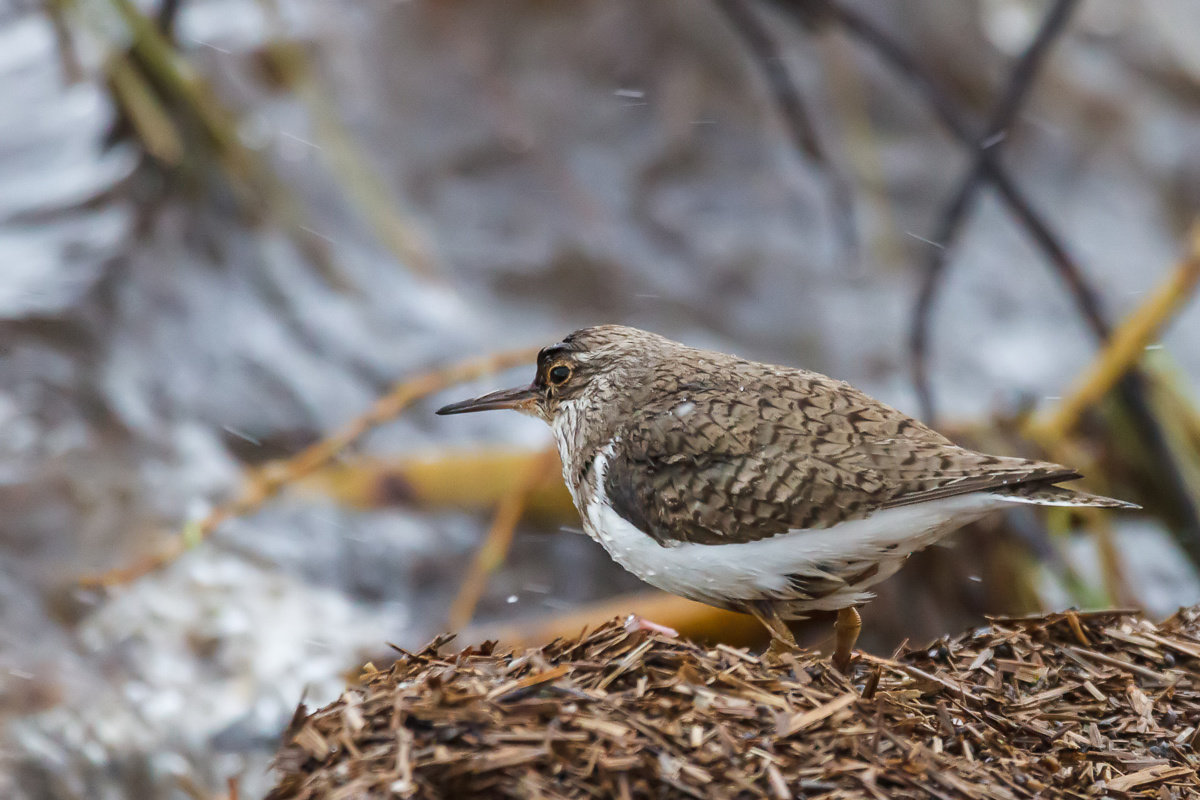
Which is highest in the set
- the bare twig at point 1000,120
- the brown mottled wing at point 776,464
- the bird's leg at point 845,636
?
the bare twig at point 1000,120

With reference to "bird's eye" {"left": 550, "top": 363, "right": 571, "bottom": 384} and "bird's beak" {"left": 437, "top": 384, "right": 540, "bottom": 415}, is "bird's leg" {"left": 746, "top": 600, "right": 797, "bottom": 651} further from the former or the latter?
"bird's beak" {"left": 437, "top": 384, "right": 540, "bottom": 415}

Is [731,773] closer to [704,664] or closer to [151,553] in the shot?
[704,664]

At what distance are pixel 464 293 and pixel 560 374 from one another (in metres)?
5.93

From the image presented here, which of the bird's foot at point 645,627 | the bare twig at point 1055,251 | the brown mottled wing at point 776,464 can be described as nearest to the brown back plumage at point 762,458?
the brown mottled wing at point 776,464

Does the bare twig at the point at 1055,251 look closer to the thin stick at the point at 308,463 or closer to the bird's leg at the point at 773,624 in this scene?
the thin stick at the point at 308,463

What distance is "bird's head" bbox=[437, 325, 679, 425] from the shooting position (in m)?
3.68

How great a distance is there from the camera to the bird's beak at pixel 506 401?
3965mm

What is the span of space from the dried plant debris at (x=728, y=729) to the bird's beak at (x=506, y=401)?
1.38 metres

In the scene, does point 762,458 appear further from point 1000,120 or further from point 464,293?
point 464,293

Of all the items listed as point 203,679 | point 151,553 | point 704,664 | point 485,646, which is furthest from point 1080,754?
point 151,553

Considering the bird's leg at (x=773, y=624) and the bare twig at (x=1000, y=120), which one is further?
the bare twig at (x=1000, y=120)

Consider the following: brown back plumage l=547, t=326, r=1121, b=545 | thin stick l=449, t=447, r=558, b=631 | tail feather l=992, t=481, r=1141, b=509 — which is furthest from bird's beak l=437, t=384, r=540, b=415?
thin stick l=449, t=447, r=558, b=631

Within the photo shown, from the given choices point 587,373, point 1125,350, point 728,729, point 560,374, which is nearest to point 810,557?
point 728,729

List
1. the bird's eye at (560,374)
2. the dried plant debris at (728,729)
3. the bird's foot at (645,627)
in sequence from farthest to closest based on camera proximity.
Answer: the bird's eye at (560,374) → the bird's foot at (645,627) → the dried plant debris at (728,729)
